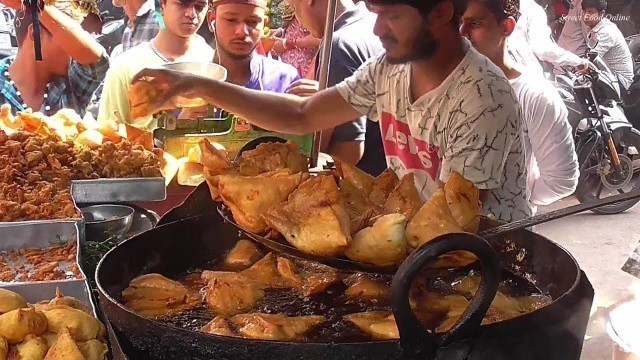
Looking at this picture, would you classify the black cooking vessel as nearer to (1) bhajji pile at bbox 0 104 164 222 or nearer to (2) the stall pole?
(1) bhajji pile at bbox 0 104 164 222

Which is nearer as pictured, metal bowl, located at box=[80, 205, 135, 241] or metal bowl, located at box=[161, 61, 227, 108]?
metal bowl, located at box=[80, 205, 135, 241]

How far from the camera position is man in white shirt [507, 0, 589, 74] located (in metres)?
3.93

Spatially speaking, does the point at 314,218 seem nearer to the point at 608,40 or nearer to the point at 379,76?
the point at 379,76

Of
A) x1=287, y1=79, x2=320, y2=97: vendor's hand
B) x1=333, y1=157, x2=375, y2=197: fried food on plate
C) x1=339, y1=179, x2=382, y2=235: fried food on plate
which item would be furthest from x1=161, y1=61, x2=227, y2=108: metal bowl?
x1=339, y1=179, x2=382, y2=235: fried food on plate

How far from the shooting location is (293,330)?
3.94 feet

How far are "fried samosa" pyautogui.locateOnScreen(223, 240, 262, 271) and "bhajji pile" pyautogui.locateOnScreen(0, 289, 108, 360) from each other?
363 mm

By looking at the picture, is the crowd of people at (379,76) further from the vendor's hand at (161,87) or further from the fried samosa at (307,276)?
the fried samosa at (307,276)

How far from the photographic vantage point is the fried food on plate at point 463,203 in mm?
1328

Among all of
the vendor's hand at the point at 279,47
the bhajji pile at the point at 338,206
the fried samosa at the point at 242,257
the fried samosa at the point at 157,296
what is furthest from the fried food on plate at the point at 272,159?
the vendor's hand at the point at 279,47

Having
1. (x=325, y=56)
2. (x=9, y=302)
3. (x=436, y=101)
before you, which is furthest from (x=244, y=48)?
(x=9, y=302)

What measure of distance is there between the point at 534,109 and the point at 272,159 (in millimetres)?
2149

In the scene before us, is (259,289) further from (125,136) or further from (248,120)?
(125,136)

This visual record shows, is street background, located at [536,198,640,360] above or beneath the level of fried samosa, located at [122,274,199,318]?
beneath

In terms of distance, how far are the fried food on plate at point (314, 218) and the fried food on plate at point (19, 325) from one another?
621 millimetres
